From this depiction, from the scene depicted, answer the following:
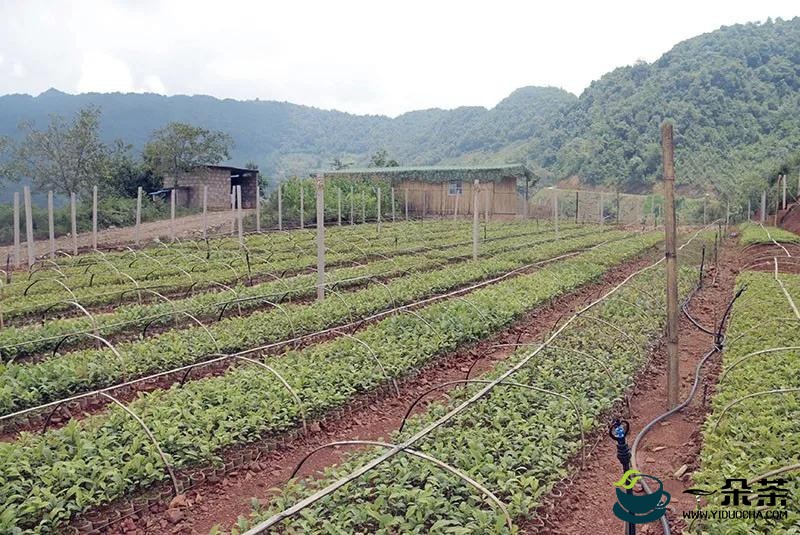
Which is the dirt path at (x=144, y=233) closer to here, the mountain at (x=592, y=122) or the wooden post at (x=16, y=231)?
the wooden post at (x=16, y=231)

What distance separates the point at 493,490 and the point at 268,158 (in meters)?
98.8

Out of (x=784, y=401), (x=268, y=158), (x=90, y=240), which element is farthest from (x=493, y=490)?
(x=268, y=158)

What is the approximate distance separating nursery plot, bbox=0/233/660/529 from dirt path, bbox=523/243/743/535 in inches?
117

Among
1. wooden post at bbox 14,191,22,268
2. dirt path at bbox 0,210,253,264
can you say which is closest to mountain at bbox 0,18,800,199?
dirt path at bbox 0,210,253,264

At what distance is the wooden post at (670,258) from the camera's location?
281 inches

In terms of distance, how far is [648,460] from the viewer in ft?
21.0

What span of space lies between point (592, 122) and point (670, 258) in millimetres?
70579

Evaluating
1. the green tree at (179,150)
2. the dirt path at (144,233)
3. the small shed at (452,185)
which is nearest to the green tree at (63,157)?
the green tree at (179,150)

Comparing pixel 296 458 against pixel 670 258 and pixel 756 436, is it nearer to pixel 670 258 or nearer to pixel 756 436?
pixel 756 436

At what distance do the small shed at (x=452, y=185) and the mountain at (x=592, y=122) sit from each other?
17319 mm

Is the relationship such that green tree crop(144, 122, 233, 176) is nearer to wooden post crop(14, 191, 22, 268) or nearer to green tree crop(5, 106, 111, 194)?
green tree crop(5, 106, 111, 194)

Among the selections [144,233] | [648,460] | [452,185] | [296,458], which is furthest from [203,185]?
[648,460]

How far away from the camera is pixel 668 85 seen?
6994 centimetres

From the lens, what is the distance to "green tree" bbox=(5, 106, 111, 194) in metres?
36.4
